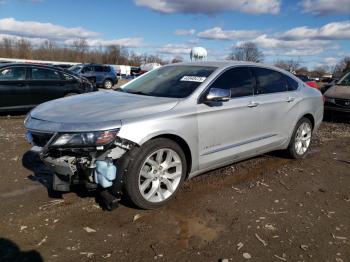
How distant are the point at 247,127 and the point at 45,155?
267cm

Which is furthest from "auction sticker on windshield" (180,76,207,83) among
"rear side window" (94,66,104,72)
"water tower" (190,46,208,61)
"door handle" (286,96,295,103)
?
"rear side window" (94,66,104,72)

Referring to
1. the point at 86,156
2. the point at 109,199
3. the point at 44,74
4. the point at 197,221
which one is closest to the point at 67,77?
the point at 44,74

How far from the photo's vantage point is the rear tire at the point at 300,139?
247 inches

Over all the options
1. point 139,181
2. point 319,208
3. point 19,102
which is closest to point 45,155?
point 139,181

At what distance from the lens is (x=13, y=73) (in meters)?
10.1

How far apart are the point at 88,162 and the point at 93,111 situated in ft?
1.95

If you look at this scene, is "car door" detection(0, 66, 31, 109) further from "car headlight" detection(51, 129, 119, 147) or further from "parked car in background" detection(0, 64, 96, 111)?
"car headlight" detection(51, 129, 119, 147)

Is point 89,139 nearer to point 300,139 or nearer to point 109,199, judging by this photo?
point 109,199

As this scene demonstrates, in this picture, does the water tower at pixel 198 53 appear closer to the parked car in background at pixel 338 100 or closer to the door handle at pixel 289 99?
the parked car in background at pixel 338 100

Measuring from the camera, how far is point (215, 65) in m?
5.21

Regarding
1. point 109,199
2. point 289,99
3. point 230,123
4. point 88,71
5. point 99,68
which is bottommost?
point 109,199

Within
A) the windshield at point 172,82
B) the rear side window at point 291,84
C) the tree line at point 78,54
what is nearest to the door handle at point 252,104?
the windshield at point 172,82

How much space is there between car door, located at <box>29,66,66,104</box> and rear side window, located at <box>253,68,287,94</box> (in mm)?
6878

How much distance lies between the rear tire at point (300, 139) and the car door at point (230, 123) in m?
1.15
